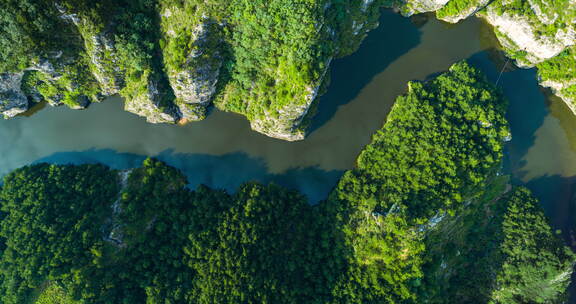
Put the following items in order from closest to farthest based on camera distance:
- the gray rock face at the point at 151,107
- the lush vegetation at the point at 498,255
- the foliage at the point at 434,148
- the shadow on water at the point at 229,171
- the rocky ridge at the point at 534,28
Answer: the foliage at the point at 434,148
the rocky ridge at the point at 534,28
the lush vegetation at the point at 498,255
the gray rock face at the point at 151,107
the shadow on water at the point at 229,171

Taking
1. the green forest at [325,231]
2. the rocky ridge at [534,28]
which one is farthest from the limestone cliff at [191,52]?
the rocky ridge at [534,28]

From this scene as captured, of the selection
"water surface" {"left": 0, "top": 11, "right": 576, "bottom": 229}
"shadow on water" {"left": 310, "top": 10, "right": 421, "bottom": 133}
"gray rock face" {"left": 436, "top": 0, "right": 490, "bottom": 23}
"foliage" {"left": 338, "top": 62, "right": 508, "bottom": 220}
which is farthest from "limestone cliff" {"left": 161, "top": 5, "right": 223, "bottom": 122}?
"gray rock face" {"left": 436, "top": 0, "right": 490, "bottom": 23}

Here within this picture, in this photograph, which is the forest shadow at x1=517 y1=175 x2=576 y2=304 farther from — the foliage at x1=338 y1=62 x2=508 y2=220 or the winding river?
the foliage at x1=338 y1=62 x2=508 y2=220

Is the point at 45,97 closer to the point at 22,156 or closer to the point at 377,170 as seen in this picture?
the point at 22,156

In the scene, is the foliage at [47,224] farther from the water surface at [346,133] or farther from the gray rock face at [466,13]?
the gray rock face at [466,13]

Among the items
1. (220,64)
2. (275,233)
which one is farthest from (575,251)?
(220,64)

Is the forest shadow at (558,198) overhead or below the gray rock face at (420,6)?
below
